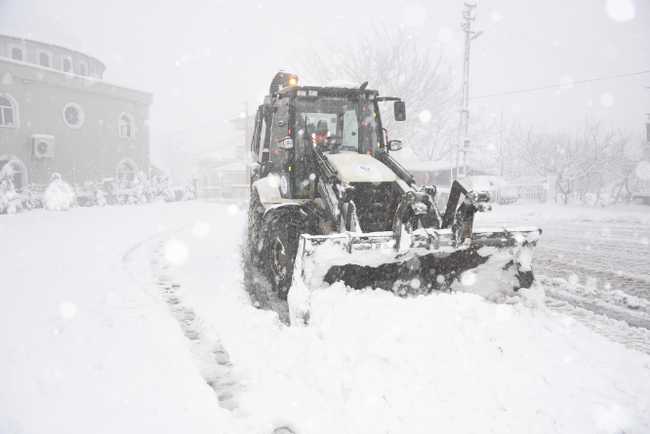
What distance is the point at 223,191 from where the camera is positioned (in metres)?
33.2

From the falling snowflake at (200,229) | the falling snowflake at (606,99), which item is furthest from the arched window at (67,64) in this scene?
the falling snowflake at (606,99)

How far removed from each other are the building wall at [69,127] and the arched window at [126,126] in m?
0.22

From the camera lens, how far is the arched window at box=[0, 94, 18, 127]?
78.3 feet

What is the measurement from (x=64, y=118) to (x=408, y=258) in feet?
94.1

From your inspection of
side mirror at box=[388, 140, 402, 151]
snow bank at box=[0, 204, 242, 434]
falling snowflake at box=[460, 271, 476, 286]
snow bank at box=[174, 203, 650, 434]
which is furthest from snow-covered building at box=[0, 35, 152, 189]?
falling snowflake at box=[460, 271, 476, 286]

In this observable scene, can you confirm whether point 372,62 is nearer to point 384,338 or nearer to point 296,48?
point 296,48

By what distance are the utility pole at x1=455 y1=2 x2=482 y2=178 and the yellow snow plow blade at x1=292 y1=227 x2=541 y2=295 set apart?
47.0 ft

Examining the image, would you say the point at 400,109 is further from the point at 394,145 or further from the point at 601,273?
the point at 601,273

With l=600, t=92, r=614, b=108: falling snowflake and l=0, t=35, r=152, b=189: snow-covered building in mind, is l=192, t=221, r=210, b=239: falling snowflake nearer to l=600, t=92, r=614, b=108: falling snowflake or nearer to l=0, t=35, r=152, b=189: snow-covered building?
l=0, t=35, r=152, b=189: snow-covered building

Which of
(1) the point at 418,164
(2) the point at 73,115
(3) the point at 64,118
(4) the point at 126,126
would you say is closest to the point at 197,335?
(1) the point at 418,164

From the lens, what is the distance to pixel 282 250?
4758 mm

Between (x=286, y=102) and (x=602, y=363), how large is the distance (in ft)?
14.2

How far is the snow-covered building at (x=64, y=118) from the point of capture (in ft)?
79.7

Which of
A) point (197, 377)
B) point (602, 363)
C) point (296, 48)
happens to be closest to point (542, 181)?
point (296, 48)
